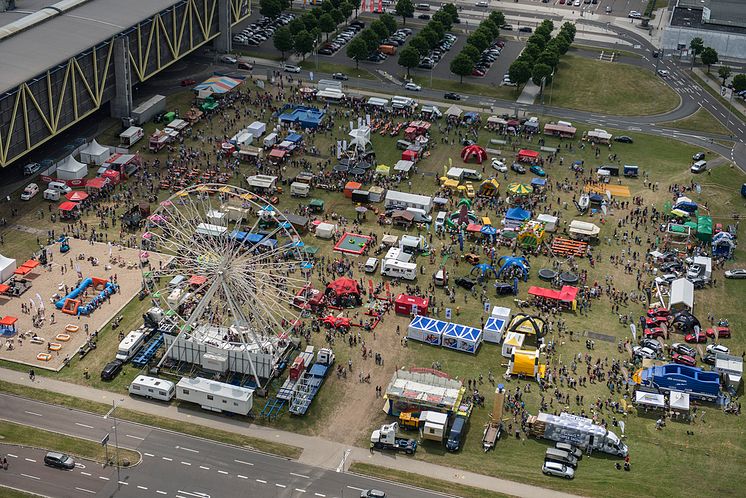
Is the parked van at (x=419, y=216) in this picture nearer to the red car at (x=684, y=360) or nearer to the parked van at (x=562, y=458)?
the red car at (x=684, y=360)

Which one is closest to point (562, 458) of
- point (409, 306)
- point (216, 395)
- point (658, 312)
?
point (409, 306)

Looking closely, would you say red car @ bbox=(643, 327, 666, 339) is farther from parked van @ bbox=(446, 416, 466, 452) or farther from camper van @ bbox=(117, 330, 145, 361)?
camper van @ bbox=(117, 330, 145, 361)

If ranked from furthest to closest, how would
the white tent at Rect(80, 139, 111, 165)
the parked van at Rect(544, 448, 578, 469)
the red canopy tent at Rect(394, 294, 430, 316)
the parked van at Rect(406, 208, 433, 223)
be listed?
the white tent at Rect(80, 139, 111, 165) < the parked van at Rect(406, 208, 433, 223) < the red canopy tent at Rect(394, 294, 430, 316) < the parked van at Rect(544, 448, 578, 469)

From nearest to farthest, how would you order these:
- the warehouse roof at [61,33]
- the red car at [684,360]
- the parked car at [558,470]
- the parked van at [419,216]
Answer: the parked car at [558,470], the red car at [684,360], the parked van at [419,216], the warehouse roof at [61,33]

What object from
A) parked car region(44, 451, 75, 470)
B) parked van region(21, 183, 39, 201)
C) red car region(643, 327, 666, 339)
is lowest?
parked van region(21, 183, 39, 201)

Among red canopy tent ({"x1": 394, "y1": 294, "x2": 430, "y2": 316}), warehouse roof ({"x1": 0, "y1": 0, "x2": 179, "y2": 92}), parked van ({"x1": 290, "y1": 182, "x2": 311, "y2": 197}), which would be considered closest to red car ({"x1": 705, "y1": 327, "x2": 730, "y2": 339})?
red canopy tent ({"x1": 394, "y1": 294, "x2": 430, "y2": 316})

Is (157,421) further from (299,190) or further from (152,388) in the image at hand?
(299,190)

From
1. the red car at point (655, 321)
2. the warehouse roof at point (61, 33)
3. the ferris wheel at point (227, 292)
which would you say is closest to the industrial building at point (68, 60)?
the warehouse roof at point (61, 33)

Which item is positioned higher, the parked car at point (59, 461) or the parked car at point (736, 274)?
the parked car at point (736, 274)
